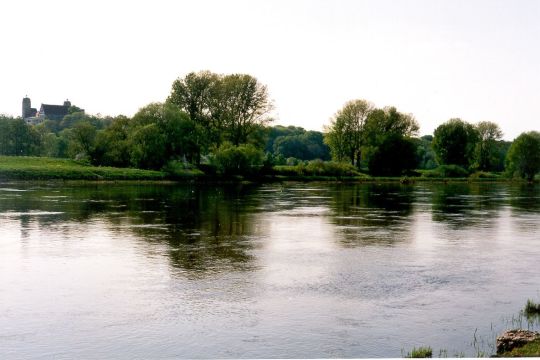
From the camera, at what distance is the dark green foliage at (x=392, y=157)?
452 feet

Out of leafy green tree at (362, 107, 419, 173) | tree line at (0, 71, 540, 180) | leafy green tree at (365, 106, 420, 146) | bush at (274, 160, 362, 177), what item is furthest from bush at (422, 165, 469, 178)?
bush at (274, 160, 362, 177)

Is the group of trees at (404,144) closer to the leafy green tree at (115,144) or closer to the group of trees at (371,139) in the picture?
the group of trees at (371,139)

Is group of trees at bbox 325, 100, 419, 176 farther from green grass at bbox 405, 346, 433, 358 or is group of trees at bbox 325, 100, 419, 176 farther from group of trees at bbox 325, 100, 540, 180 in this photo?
green grass at bbox 405, 346, 433, 358

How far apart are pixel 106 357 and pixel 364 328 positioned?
20.0 ft

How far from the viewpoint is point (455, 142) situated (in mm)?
154125

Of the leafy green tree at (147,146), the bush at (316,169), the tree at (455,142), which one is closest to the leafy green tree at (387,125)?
the tree at (455,142)

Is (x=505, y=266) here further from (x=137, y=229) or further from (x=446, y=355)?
(x=137, y=229)

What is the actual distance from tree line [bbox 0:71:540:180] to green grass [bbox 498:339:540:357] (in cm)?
9357

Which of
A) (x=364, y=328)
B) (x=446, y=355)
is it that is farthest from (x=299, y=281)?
(x=446, y=355)

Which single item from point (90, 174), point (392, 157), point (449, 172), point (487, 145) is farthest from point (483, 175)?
point (90, 174)

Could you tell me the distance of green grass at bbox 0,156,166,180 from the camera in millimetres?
91500

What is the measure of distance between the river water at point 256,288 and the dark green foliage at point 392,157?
334 ft

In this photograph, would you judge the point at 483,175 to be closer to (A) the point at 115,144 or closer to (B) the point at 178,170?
(B) the point at 178,170

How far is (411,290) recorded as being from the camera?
61.4 feet
